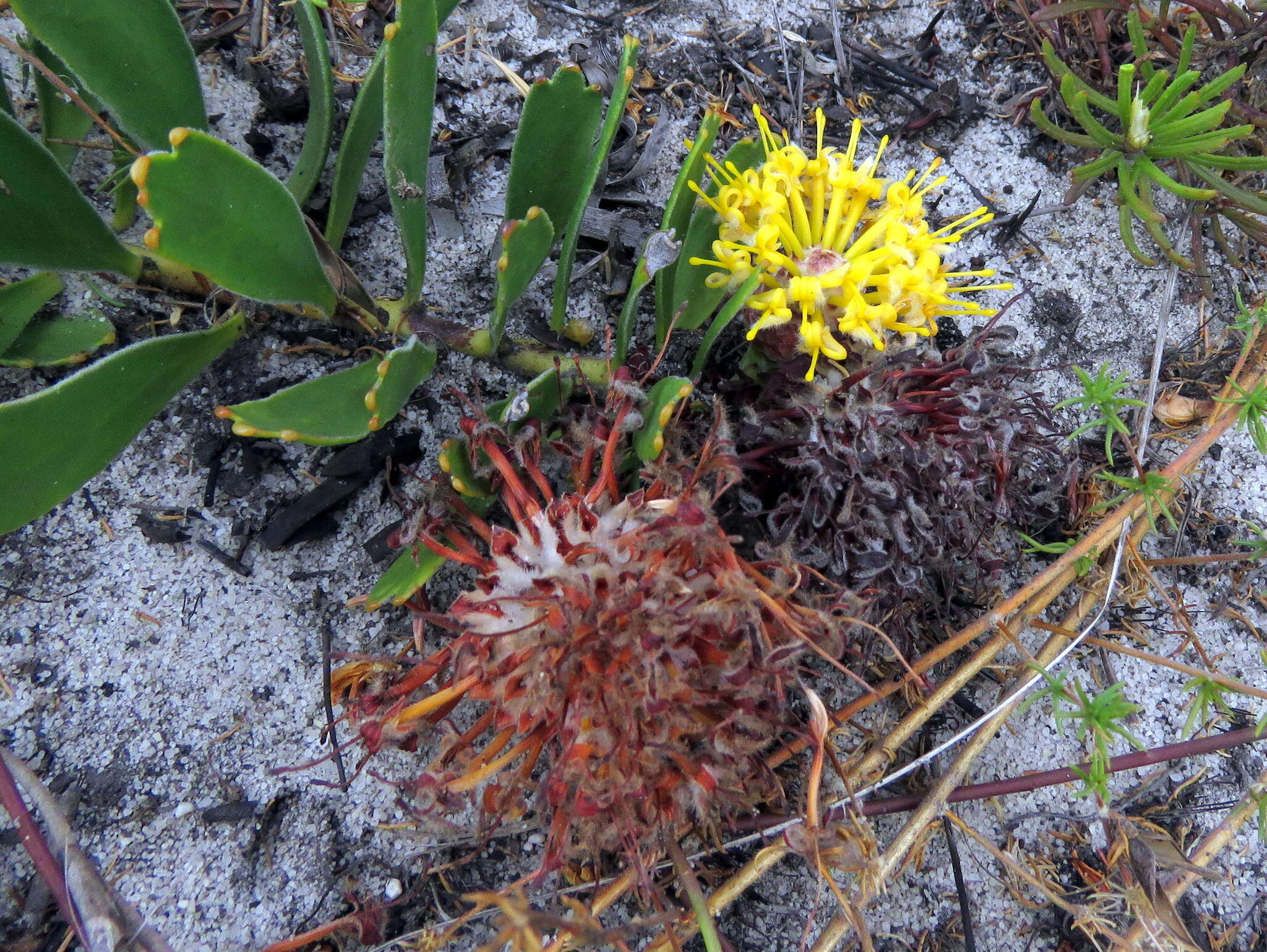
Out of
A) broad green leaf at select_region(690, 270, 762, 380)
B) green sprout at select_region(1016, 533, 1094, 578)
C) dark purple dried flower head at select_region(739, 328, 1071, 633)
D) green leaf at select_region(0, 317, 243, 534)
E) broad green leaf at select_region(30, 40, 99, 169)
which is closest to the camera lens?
green leaf at select_region(0, 317, 243, 534)

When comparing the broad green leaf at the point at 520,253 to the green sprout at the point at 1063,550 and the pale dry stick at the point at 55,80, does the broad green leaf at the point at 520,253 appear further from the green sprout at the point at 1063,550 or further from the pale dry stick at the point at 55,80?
the green sprout at the point at 1063,550

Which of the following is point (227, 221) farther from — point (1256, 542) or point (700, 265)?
point (1256, 542)

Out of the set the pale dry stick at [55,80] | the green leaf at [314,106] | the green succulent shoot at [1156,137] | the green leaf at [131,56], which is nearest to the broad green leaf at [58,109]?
the pale dry stick at [55,80]

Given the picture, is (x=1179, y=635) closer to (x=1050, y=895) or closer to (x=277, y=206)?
(x=1050, y=895)

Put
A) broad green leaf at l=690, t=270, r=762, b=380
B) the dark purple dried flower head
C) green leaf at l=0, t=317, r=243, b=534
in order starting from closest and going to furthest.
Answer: green leaf at l=0, t=317, r=243, b=534 → broad green leaf at l=690, t=270, r=762, b=380 → the dark purple dried flower head

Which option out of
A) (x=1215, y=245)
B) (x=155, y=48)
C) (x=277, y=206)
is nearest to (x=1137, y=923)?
(x=1215, y=245)

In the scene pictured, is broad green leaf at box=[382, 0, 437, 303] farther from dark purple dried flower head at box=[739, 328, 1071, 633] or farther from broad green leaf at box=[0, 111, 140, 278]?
dark purple dried flower head at box=[739, 328, 1071, 633]

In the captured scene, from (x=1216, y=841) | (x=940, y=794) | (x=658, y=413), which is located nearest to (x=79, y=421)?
(x=658, y=413)

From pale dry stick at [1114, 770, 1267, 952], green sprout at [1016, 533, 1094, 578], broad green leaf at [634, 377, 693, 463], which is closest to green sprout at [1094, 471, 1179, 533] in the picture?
green sprout at [1016, 533, 1094, 578]
